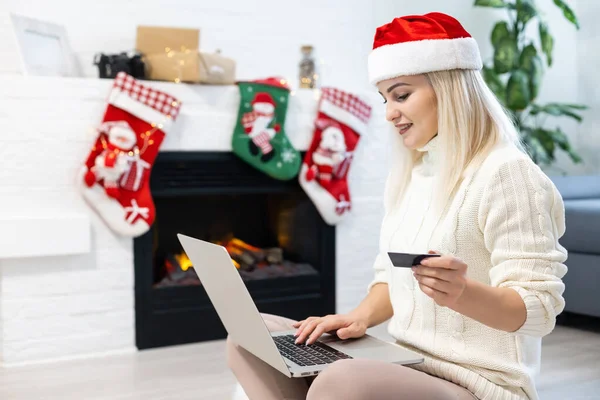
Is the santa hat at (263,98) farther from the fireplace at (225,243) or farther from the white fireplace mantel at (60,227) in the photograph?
the fireplace at (225,243)

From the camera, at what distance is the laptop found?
1210 millimetres

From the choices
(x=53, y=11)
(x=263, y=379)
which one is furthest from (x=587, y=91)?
(x=263, y=379)

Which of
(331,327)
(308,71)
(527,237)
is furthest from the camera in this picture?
(308,71)

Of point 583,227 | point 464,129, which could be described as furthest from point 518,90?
point 464,129

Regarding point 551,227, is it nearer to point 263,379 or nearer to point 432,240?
point 432,240

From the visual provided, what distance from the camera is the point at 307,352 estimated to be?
133cm

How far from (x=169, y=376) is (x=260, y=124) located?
1064 millimetres

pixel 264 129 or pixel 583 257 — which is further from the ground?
pixel 264 129

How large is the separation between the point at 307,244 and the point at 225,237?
1.32 ft

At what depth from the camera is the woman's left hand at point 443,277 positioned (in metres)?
1.05

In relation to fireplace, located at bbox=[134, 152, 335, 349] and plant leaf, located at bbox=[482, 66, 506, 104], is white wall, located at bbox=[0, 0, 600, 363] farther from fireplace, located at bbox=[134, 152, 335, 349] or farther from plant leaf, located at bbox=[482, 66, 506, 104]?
plant leaf, located at bbox=[482, 66, 506, 104]

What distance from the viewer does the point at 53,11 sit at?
3.06m

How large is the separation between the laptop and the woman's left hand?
0.75ft

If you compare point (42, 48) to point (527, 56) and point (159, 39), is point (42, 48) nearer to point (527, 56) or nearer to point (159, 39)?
point (159, 39)
